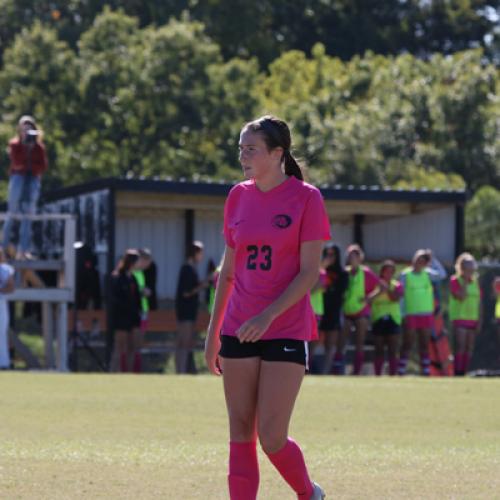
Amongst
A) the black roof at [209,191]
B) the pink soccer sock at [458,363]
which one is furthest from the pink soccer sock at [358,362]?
the black roof at [209,191]

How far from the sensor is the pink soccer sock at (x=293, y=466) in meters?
7.18

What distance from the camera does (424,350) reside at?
23.8m

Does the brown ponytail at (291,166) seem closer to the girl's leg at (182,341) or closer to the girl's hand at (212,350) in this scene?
the girl's hand at (212,350)

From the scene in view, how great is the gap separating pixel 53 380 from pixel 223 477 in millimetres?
8962

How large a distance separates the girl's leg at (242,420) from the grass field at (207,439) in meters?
1.41

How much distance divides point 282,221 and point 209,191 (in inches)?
809

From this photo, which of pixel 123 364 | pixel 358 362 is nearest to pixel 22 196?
pixel 123 364

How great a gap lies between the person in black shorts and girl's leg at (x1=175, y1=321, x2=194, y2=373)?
1994mm

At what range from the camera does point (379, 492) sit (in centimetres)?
885

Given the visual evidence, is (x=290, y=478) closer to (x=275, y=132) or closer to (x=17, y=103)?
(x=275, y=132)

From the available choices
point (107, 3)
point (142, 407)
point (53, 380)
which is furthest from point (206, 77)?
point (142, 407)

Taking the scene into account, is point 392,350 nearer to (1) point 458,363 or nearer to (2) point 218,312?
(1) point 458,363

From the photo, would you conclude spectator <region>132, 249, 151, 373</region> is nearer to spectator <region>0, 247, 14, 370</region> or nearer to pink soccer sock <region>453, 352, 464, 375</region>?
spectator <region>0, 247, 14, 370</region>

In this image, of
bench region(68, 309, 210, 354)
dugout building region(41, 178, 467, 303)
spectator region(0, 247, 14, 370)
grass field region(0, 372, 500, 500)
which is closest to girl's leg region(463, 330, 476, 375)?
bench region(68, 309, 210, 354)
